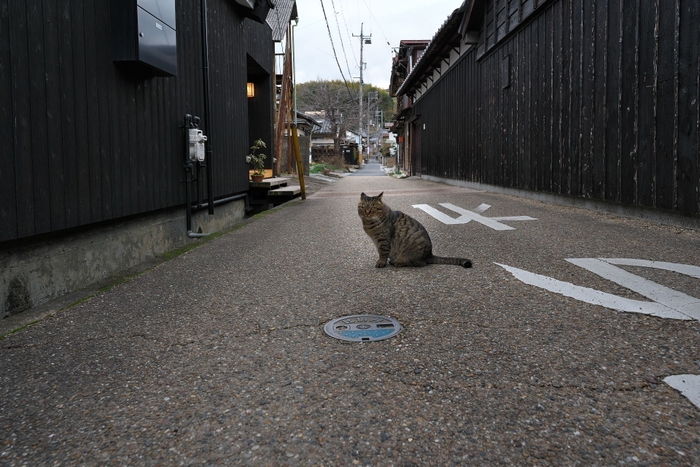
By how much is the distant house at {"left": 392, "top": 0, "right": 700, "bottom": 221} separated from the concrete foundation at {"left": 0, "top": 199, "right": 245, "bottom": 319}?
6157 mm

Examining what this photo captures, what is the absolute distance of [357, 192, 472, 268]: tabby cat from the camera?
439 centimetres

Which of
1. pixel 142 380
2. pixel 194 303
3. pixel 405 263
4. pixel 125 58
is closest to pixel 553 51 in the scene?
pixel 405 263

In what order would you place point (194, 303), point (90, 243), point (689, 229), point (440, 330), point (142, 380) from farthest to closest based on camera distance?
1. point (689, 229)
2. point (90, 243)
3. point (194, 303)
4. point (440, 330)
5. point (142, 380)

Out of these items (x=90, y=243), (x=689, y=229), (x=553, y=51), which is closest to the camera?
(x=90, y=243)

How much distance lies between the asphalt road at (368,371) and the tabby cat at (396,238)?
14 cm

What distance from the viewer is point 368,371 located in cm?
228

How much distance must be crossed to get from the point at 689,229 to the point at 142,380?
603cm

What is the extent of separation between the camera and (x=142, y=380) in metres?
2.26

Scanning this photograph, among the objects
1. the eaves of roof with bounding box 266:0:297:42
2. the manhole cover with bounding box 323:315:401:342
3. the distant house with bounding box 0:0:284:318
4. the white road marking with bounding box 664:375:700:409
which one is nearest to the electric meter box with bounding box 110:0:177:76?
the distant house with bounding box 0:0:284:318

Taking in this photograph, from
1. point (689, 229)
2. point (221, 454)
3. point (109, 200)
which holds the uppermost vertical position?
point (109, 200)

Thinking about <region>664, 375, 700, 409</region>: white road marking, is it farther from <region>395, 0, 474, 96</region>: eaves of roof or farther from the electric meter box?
<region>395, 0, 474, 96</region>: eaves of roof

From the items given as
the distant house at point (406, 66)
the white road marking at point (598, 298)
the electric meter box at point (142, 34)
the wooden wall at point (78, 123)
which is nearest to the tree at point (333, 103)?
the distant house at point (406, 66)

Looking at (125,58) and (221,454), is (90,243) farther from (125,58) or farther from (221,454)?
(221,454)

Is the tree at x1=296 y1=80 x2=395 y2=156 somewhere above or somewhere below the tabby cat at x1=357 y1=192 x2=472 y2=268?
above
